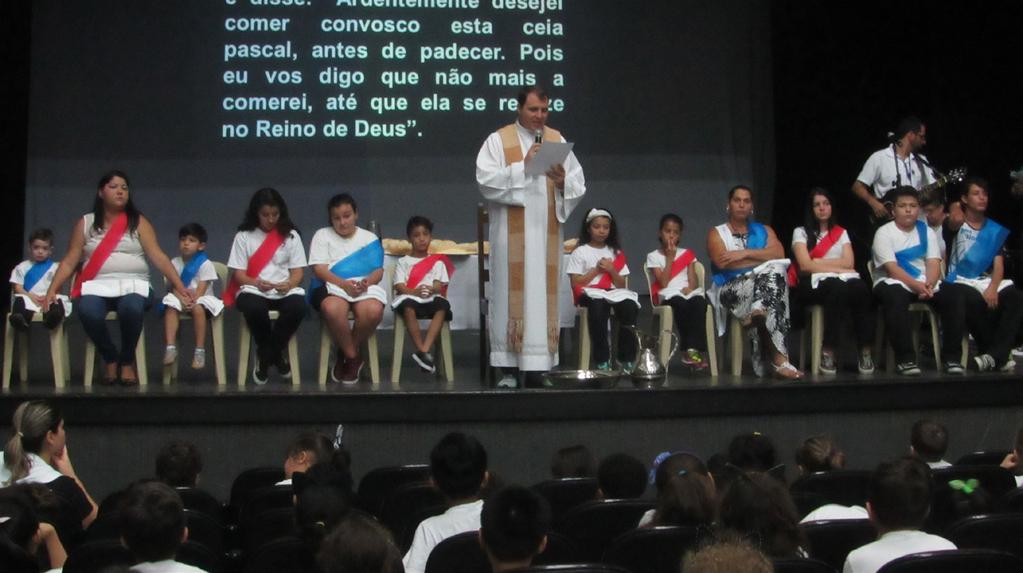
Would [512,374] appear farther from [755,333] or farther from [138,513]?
[138,513]

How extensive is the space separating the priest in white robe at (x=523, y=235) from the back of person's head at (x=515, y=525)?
10.8ft

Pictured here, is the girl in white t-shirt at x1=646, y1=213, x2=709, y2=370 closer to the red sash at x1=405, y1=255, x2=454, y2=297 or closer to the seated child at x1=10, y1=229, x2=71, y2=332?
the red sash at x1=405, y1=255, x2=454, y2=297

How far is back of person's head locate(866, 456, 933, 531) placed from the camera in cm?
297

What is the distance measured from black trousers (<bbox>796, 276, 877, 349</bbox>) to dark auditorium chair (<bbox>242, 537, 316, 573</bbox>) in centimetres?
431

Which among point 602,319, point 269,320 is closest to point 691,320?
point 602,319

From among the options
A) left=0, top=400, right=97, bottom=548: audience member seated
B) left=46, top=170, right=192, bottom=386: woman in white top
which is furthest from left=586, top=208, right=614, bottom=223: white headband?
left=0, top=400, right=97, bottom=548: audience member seated

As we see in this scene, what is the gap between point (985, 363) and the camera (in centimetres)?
660

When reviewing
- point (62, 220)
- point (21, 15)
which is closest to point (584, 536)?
point (62, 220)

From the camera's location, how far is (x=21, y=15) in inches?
351

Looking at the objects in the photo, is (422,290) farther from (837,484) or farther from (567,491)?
(837,484)

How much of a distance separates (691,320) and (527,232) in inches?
52.7

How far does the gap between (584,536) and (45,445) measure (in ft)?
6.10

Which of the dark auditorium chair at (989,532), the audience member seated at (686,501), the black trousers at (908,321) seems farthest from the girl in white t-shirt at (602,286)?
the dark auditorium chair at (989,532)

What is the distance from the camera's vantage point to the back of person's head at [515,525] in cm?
263
